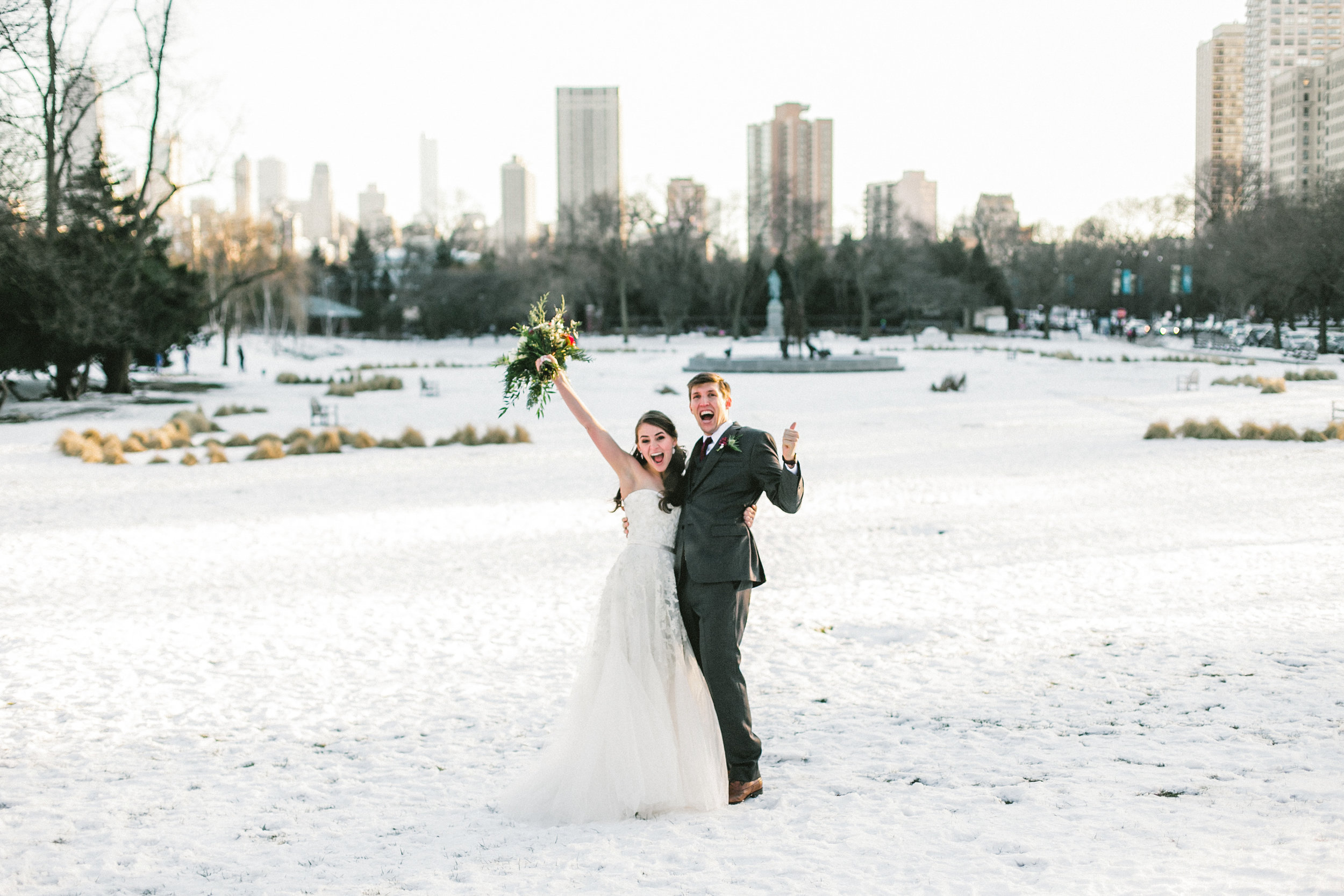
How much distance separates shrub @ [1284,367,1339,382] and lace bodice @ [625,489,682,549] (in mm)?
34836

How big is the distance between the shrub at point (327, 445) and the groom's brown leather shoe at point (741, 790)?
16344mm

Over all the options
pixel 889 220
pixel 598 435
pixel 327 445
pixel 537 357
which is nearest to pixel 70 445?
pixel 327 445

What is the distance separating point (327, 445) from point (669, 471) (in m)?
16.5

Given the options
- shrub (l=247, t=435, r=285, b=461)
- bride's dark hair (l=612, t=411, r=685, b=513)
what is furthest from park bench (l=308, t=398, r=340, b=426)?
bride's dark hair (l=612, t=411, r=685, b=513)

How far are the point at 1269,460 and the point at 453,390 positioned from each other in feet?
80.0

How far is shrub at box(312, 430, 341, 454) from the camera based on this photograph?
2009 cm

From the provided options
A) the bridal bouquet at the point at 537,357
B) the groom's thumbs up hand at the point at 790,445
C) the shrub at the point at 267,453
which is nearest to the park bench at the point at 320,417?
the shrub at the point at 267,453

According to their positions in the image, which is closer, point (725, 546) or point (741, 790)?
point (725, 546)

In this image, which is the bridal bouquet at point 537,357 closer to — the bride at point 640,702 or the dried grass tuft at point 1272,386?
the bride at point 640,702

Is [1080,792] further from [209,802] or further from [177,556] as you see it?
[177,556]

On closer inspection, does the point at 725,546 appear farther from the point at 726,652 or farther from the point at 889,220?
the point at 889,220

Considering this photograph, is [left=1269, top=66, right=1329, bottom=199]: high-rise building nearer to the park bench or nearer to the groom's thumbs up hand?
the park bench

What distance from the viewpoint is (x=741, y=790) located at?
4.84 m

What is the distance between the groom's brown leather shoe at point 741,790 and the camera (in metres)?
4.84
